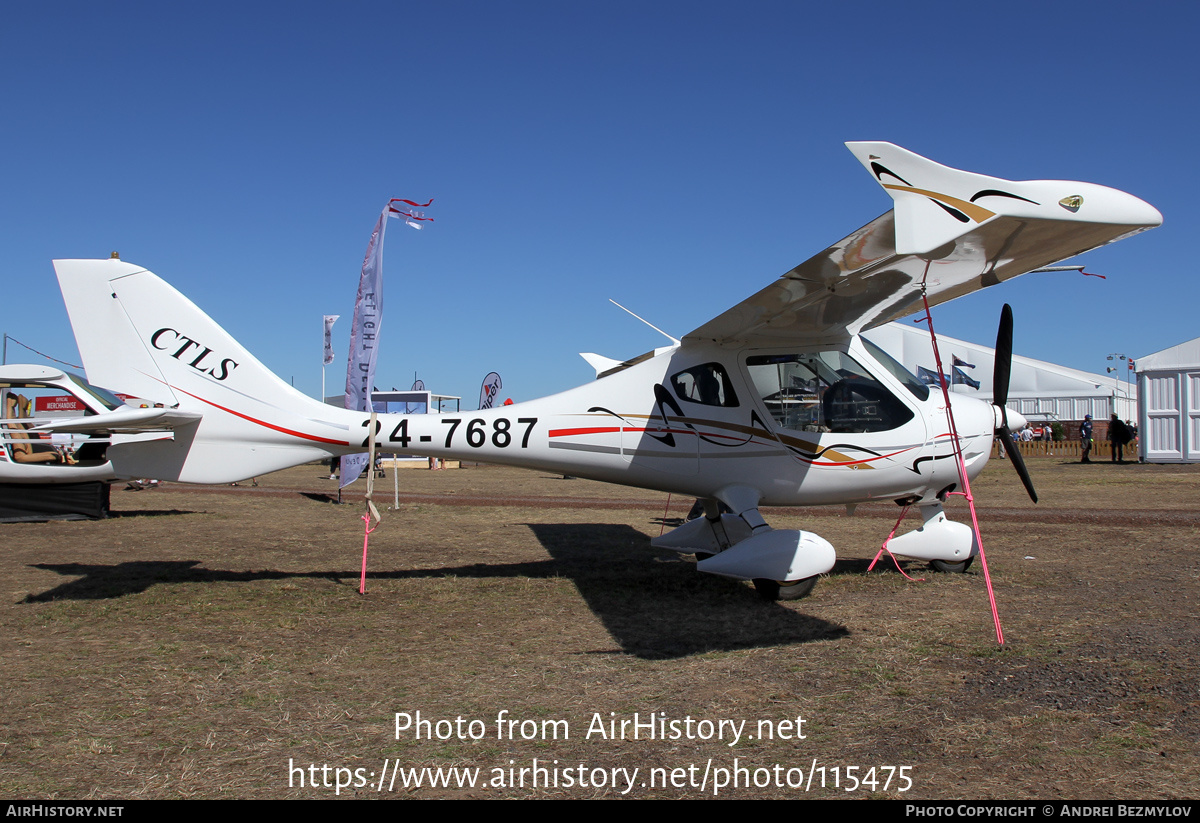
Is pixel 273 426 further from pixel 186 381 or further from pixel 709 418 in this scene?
pixel 709 418

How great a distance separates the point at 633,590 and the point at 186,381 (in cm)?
487

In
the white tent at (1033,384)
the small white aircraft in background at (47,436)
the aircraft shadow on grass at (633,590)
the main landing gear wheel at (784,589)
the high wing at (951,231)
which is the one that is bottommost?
the aircraft shadow on grass at (633,590)

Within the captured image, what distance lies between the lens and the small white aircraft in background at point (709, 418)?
7.30 m

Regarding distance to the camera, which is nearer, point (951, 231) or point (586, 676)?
point (951, 231)

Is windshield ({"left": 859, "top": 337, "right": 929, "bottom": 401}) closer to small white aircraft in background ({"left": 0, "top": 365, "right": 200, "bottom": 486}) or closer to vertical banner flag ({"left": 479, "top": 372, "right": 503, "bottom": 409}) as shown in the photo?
small white aircraft in background ({"left": 0, "top": 365, "right": 200, "bottom": 486})

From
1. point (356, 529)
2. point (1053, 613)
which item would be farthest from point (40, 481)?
point (1053, 613)

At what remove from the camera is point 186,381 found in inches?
298

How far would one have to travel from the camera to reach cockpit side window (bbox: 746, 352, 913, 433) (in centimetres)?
816

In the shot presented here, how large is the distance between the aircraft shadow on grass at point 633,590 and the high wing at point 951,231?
2.82 m

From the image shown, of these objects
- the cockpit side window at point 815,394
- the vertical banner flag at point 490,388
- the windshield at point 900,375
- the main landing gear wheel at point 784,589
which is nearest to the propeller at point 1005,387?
the windshield at point 900,375

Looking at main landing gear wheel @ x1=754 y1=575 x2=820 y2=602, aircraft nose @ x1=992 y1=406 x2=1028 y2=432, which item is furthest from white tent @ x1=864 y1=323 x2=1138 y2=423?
main landing gear wheel @ x1=754 y1=575 x2=820 y2=602

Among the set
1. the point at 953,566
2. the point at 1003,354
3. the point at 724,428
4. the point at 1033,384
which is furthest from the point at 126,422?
the point at 1033,384

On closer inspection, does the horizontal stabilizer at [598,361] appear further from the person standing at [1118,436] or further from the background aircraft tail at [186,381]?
the person standing at [1118,436]

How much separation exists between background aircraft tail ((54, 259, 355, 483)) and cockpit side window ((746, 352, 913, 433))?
4176 mm
